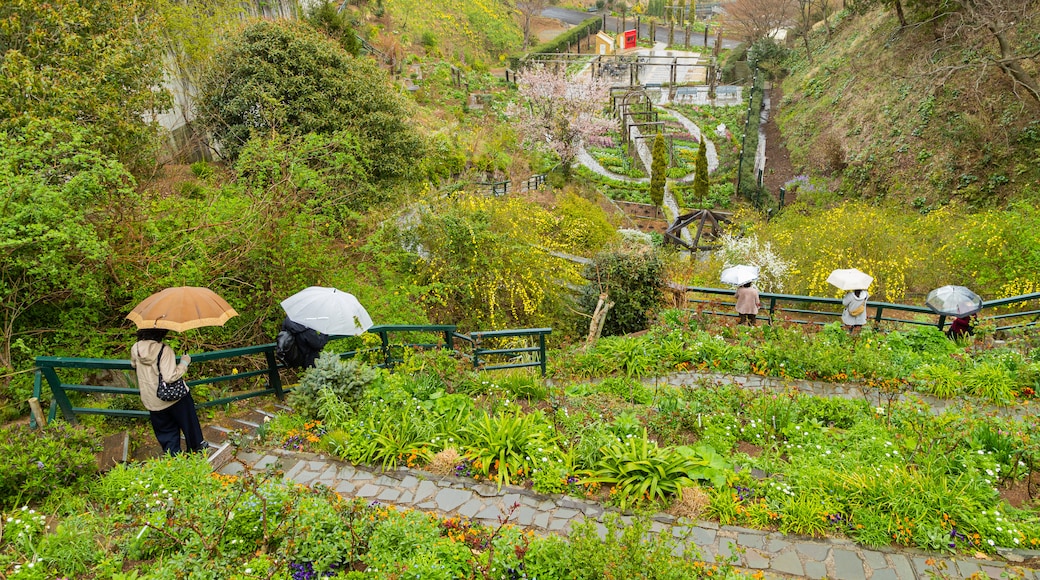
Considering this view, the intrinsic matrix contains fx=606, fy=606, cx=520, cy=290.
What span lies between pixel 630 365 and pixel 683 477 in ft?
11.7

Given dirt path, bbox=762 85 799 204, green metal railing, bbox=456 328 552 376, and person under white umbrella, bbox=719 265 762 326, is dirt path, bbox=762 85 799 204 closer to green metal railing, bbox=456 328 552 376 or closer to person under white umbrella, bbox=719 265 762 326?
person under white umbrella, bbox=719 265 762 326

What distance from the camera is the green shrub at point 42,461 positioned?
5.04 m

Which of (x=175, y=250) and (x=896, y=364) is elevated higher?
(x=175, y=250)

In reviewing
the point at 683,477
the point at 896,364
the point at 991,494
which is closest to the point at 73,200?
the point at 683,477

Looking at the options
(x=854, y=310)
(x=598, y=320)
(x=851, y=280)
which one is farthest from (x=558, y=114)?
(x=854, y=310)

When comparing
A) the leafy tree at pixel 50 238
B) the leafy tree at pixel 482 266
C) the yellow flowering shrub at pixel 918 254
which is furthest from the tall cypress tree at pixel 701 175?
the leafy tree at pixel 50 238

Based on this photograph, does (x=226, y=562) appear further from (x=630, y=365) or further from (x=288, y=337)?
(x=630, y=365)

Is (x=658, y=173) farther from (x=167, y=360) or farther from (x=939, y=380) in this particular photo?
(x=167, y=360)

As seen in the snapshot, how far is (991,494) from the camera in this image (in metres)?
5.26

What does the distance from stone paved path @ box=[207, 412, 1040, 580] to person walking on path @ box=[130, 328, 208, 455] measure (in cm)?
43

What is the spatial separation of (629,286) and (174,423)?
9422 millimetres

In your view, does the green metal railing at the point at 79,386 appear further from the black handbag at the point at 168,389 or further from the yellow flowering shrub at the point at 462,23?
the yellow flowering shrub at the point at 462,23

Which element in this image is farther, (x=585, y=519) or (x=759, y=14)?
(x=759, y=14)

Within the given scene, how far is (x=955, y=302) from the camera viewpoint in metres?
9.59
